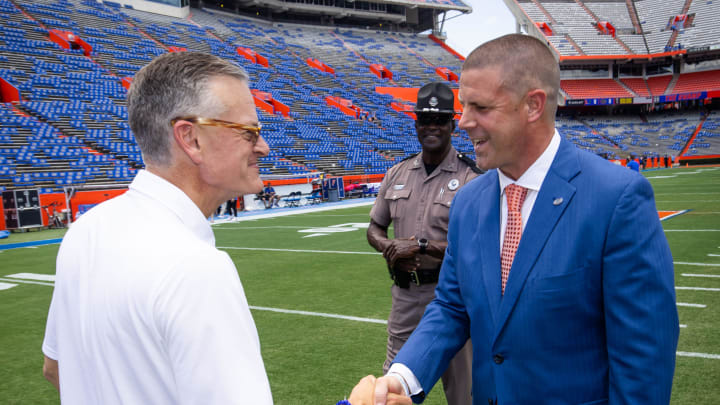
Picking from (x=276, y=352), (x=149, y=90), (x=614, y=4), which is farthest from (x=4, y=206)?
(x=614, y=4)

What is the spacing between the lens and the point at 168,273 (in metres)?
1.02

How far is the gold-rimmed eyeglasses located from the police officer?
183cm

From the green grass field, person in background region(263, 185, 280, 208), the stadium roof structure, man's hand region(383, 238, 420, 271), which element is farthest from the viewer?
the stadium roof structure

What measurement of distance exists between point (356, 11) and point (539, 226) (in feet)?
196

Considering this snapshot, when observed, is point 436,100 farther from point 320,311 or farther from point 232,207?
point 232,207

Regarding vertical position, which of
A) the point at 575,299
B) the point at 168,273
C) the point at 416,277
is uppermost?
the point at 168,273

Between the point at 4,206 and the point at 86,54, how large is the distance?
65.9 ft

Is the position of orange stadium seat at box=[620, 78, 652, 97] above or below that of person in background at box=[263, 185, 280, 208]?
above

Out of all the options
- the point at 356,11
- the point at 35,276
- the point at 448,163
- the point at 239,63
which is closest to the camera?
the point at 448,163

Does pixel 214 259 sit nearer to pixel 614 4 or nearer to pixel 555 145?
pixel 555 145

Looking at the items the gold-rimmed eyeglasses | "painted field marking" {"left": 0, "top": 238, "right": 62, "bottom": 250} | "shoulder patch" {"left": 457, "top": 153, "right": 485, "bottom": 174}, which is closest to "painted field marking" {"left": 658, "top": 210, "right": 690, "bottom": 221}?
"shoulder patch" {"left": 457, "top": 153, "right": 485, "bottom": 174}

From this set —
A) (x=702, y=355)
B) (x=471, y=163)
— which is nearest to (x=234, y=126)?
(x=471, y=163)

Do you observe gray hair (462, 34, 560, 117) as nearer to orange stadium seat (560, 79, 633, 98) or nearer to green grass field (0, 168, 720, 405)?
green grass field (0, 168, 720, 405)

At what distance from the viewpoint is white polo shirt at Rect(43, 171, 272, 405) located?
3.31 feet
